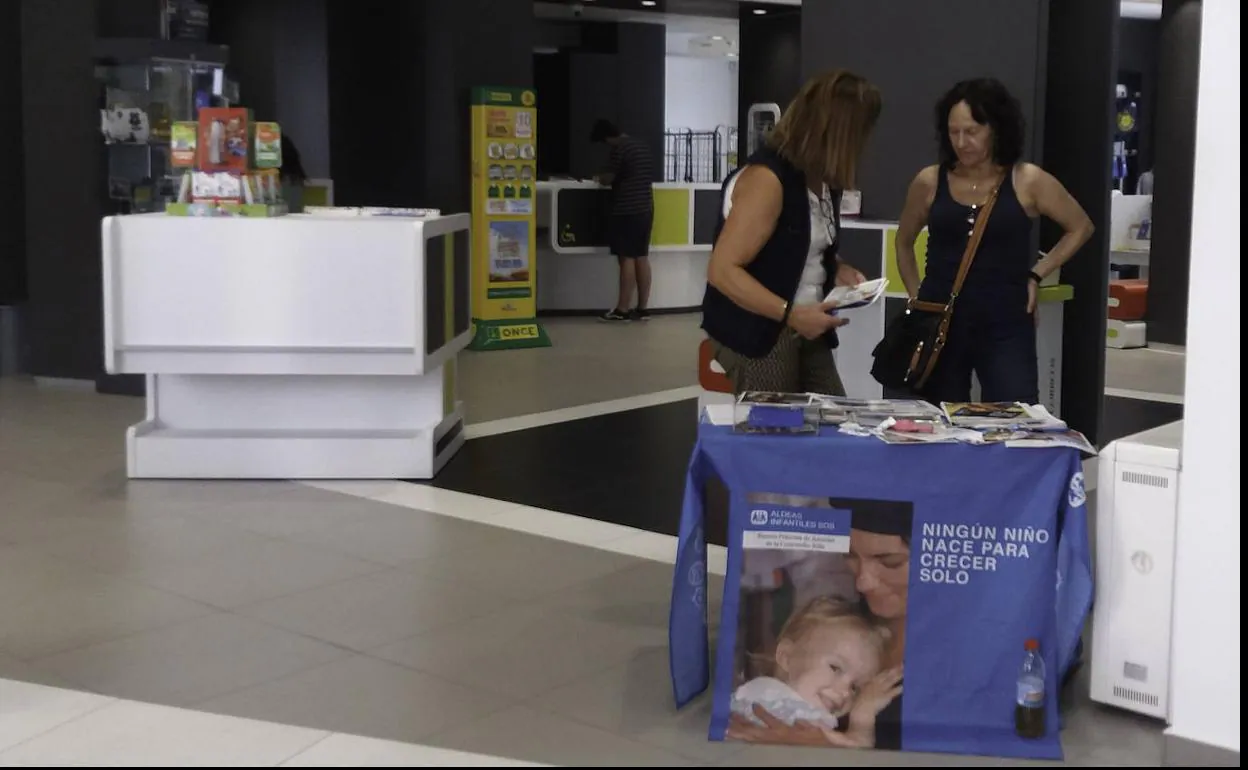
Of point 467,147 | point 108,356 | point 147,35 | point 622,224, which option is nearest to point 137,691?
point 108,356

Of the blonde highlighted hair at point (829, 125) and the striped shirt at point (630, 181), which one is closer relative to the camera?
the blonde highlighted hair at point (829, 125)

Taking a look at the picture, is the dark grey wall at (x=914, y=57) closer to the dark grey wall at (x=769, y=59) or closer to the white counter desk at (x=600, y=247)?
the white counter desk at (x=600, y=247)

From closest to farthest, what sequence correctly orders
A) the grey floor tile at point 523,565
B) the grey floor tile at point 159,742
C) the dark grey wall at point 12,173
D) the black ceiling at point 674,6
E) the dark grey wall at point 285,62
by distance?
1. the grey floor tile at point 159,742
2. the grey floor tile at point 523,565
3. the dark grey wall at point 12,173
4. the dark grey wall at point 285,62
5. the black ceiling at point 674,6

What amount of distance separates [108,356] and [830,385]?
9.79 ft

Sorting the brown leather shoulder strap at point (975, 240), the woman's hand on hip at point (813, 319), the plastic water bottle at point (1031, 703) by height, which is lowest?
the plastic water bottle at point (1031, 703)

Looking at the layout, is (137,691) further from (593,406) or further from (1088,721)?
(593,406)

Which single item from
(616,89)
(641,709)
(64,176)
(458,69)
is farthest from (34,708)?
(616,89)

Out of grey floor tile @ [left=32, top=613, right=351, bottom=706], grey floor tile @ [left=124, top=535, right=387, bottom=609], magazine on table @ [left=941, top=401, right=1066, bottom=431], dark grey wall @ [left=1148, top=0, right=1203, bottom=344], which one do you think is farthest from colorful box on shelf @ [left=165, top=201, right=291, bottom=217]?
dark grey wall @ [left=1148, top=0, right=1203, bottom=344]

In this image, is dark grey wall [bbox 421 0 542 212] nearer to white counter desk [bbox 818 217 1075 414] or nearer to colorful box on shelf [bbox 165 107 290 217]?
colorful box on shelf [bbox 165 107 290 217]

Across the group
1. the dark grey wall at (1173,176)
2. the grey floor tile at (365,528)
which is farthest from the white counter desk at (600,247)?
the grey floor tile at (365,528)

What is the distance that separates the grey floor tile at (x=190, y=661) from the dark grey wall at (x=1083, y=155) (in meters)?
3.61

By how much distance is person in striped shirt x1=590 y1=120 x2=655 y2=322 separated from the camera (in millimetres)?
11516

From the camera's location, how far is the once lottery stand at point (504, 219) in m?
10.1

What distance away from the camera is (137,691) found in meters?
3.47
